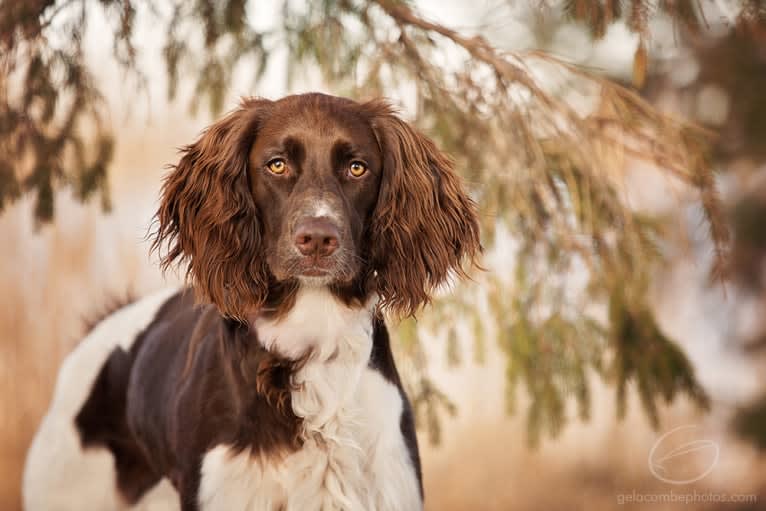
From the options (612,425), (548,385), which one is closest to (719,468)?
(612,425)

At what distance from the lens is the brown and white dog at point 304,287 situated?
2.30m

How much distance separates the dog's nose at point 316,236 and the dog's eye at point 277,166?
0.75 feet

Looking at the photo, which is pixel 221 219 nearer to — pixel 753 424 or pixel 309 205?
pixel 309 205

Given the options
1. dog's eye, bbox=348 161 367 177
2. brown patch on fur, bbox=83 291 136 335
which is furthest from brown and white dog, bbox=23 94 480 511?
brown patch on fur, bbox=83 291 136 335

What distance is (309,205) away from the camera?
2209 mm

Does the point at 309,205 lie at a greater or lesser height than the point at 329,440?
greater

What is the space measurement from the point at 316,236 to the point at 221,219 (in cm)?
37

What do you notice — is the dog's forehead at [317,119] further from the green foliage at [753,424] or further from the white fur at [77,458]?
the green foliage at [753,424]

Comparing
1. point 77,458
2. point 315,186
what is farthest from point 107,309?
point 315,186

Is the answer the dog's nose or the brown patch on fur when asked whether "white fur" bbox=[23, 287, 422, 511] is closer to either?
the dog's nose

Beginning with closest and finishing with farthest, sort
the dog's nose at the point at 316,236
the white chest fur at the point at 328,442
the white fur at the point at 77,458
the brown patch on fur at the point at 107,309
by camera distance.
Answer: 1. the dog's nose at the point at 316,236
2. the white chest fur at the point at 328,442
3. the white fur at the point at 77,458
4. the brown patch on fur at the point at 107,309

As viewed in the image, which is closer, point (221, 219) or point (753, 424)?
point (221, 219)

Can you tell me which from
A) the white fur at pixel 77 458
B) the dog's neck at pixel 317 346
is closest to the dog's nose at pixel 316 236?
→ the dog's neck at pixel 317 346

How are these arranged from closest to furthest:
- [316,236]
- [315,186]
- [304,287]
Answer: [316,236] < [315,186] < [304,287]
